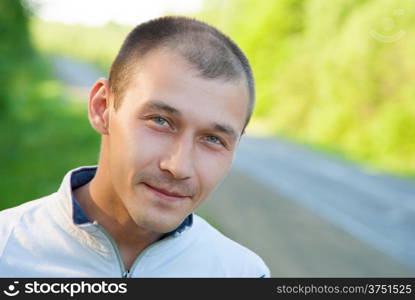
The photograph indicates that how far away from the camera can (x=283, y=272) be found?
8570 millimetres

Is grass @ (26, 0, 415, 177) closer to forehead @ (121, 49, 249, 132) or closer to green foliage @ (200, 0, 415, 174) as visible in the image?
green foliage @ (200, 0, 415, 174)

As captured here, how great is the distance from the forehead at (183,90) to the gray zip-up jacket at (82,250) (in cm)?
40

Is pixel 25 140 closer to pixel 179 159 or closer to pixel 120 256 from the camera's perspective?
pixel 120 256

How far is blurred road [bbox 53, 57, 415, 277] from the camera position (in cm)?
960

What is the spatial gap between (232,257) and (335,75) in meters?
25.6

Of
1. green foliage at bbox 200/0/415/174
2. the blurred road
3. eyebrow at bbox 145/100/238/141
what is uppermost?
green foliage at bbox 200/0/415/174

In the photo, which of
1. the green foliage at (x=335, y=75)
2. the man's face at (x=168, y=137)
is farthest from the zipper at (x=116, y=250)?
the green foliage at (x=335, y=75)

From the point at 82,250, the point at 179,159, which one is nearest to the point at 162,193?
the point at 179,159

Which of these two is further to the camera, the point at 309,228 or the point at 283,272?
the point at 309,228

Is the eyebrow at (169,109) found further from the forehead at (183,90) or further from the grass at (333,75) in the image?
the grass at (333,75)

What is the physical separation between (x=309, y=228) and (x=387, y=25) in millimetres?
6553

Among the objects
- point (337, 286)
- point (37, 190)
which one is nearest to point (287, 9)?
point (37, 190)

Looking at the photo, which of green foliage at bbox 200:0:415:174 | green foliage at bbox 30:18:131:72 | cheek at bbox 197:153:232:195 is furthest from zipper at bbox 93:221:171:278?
green foliage at bbox 30:18:131:72

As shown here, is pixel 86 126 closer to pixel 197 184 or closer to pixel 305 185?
pixel 305 185
